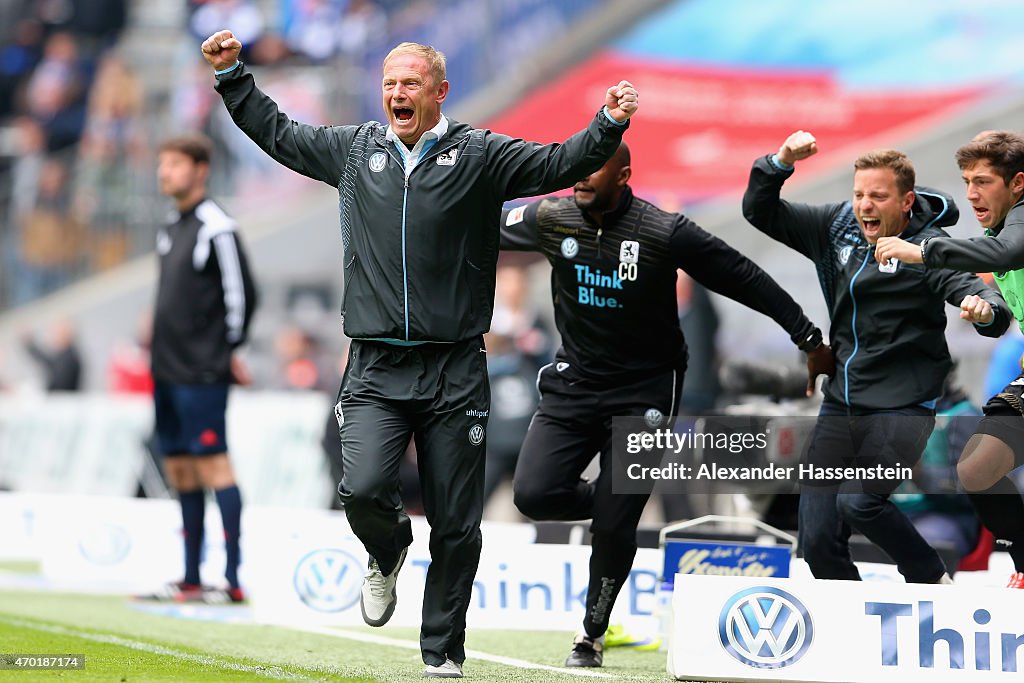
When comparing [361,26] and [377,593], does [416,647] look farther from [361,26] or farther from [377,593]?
[361,26]

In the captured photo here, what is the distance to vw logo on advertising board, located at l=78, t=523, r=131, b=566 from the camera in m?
10.8

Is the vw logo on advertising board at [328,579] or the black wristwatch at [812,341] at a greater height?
the black wristwatch at [812,341]

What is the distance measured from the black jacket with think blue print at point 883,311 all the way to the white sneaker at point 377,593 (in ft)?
6.88

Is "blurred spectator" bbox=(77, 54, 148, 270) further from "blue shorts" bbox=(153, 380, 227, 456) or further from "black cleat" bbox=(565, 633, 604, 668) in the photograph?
"black cleat" bbox=(565, 633, 604, 668)

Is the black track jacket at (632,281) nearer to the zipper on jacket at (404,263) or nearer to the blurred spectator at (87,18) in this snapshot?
the zipper on jacket at (404,263)

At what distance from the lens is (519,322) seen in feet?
42.7

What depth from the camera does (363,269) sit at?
662cm

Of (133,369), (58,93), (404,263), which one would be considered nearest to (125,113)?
(58,93)

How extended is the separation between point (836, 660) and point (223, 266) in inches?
202

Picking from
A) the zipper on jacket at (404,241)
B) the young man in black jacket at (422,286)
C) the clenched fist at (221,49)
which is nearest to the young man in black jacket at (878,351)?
the young man in black jacket at (422,286)

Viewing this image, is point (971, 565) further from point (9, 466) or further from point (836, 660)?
point (9, 466)

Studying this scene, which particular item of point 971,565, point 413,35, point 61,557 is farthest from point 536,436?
point 413,35

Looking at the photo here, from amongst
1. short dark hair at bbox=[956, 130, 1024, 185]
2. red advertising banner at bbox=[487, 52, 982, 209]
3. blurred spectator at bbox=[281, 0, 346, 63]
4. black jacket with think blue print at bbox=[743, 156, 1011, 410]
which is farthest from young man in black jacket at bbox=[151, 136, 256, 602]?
blurred spectator at bbox=[281, 0, 346, 63]

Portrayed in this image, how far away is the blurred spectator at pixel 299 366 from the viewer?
1572cm
